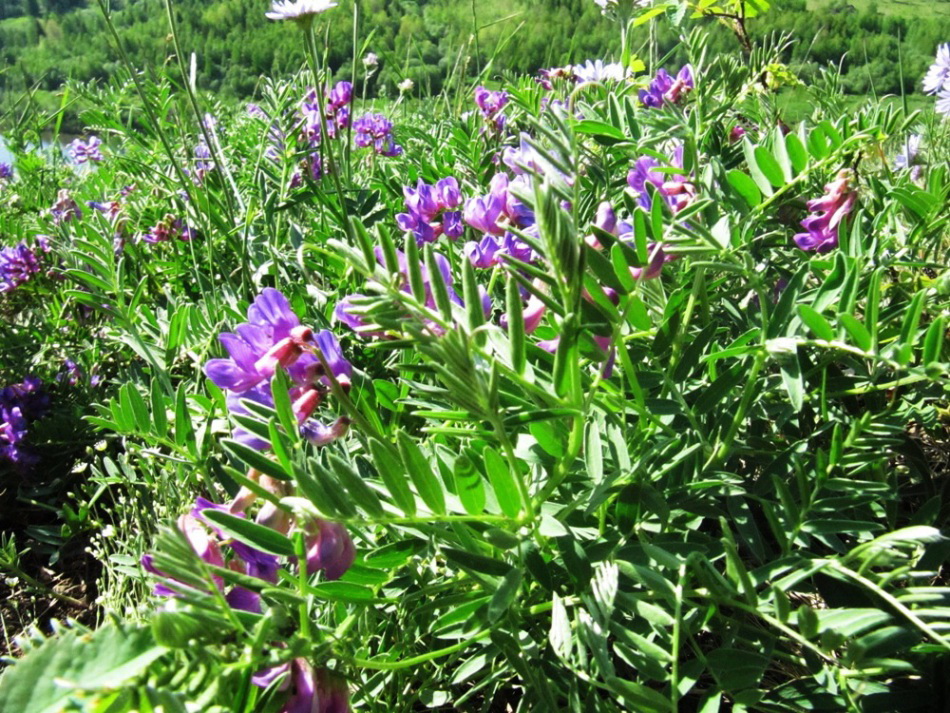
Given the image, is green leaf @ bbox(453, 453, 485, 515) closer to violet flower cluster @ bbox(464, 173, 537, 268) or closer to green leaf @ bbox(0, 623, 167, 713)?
green leaf @ bbox(0, 623, 167, 713)

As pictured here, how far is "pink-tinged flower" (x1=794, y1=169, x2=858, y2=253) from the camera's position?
3.95ft

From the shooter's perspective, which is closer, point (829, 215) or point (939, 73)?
point (829, 215)

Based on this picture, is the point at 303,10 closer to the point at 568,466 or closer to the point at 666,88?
the point at 666,88

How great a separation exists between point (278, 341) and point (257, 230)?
1.19 m

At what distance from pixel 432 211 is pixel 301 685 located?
2.96ft

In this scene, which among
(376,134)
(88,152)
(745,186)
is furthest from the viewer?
(88,152)

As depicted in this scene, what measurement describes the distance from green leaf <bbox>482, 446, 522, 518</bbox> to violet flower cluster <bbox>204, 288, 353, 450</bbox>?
0.61 feet

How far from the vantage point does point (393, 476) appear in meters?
0.75

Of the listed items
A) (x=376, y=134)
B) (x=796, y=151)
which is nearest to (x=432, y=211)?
(x=796, y=151)

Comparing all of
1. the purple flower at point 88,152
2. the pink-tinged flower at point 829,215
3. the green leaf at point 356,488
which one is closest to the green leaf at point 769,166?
the pink-tinged flower at point 829,215

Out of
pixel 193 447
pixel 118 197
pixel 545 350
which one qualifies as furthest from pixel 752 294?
pixel 118 197

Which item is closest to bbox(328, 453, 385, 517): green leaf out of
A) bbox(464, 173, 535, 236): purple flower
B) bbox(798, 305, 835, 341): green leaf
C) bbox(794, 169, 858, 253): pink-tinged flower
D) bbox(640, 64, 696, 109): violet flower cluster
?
bbox(798, 305, 835, 341): green leaf

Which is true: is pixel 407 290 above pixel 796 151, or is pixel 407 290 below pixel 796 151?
below

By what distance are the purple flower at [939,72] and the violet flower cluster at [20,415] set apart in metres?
2.57
